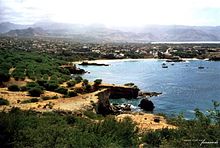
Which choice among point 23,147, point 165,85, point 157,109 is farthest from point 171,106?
point 23,147

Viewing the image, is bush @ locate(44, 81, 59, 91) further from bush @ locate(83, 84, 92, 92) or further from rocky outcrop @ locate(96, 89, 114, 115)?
rocky outcrop @ locate(96, 89, 114, 115)

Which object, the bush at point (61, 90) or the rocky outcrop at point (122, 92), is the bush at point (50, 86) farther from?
the rocky outcrop at point (122, 92)

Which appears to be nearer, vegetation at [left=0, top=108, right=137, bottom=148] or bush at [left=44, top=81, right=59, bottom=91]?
vegetation at [left=0, top=108, right=137, bottom=148]

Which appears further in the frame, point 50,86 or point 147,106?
point 50,86

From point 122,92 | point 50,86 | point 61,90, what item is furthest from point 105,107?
point 122,92

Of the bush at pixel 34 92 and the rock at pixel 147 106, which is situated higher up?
the bush at pixel 34 92

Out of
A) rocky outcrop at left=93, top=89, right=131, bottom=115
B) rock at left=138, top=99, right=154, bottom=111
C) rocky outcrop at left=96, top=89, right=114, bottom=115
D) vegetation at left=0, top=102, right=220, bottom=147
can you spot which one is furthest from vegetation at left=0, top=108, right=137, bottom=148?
rock at left=138, top=99, right=154, bottom=111

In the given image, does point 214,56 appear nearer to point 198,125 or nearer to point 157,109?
point 157,109

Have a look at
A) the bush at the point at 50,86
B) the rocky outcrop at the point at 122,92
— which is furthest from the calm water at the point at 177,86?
the bush at the point at 50,86

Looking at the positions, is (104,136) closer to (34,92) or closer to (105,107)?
(105,107)
